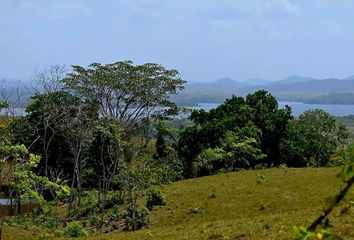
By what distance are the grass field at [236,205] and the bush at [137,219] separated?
0.64 metres

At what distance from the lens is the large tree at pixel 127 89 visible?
56562mm

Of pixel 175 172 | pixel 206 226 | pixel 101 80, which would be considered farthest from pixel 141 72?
pixel 206 226

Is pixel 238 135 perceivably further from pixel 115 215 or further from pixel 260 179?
pixel 115 215

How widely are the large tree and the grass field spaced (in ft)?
62.5

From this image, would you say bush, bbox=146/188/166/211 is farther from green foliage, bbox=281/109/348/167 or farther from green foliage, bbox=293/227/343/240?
green foliage, bbox=293/227/343/240

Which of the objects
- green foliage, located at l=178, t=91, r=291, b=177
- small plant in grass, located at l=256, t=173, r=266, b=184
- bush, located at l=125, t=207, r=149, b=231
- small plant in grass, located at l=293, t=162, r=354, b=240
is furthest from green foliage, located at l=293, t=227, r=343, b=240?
green foliage, located at l=178, t=91, r=291, b=177

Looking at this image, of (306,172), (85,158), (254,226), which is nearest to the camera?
(254,226)

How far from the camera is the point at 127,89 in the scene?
189ft

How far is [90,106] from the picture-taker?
52875mm

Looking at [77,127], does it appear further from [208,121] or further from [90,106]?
[208,121]

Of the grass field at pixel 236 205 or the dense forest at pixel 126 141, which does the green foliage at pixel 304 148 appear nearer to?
the dense forest at pixel 126 141

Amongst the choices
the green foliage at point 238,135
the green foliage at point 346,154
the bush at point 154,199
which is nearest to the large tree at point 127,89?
the green foliage at point 238,135

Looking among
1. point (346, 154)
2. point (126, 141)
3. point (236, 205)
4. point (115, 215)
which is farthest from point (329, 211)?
point (126, 141)

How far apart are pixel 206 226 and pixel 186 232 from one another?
111 cm
